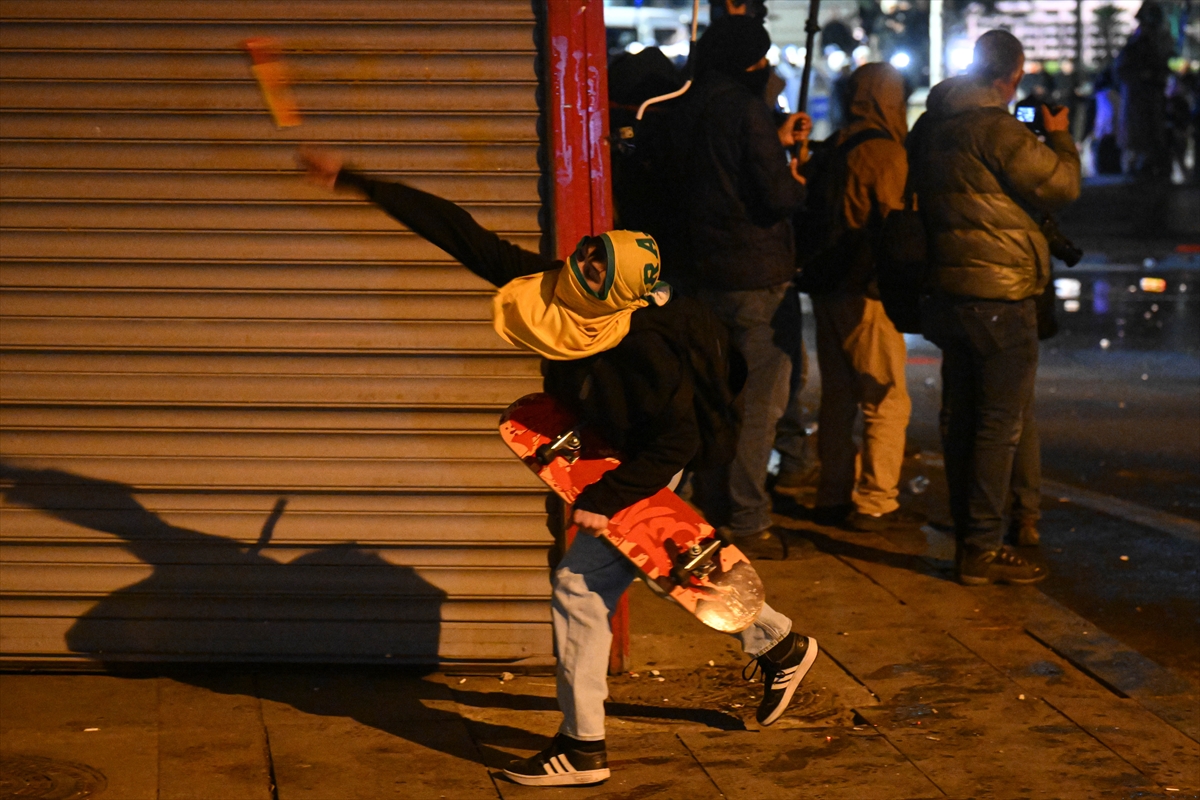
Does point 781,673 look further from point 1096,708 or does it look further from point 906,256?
point 906,256

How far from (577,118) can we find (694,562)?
4.92 ft

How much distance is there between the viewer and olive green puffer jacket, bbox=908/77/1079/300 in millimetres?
5895

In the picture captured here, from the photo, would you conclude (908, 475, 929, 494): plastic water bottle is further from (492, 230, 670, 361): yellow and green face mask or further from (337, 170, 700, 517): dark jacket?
(492, 230, 670, 361): yellow and green face mask

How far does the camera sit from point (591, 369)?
4.17 metres

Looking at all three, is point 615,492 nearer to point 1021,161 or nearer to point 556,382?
point 556,382

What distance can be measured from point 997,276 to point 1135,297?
10665mm

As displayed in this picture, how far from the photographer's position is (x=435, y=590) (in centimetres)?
514

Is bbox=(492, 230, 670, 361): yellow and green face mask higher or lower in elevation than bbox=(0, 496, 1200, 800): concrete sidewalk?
higher

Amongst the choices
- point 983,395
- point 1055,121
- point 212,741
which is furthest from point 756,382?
point 212,741

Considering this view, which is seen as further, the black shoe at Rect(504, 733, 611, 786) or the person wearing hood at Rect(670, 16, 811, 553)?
the person wearing hood at Rect(670, 16, 811, 553)

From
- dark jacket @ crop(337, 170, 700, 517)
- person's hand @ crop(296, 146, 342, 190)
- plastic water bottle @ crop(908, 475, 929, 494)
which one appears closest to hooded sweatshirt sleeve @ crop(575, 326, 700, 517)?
dark jacket @ crop(337, 170, 700, 517)

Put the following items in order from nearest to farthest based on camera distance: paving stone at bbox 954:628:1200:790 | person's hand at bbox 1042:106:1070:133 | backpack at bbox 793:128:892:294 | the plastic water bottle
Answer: paving stone at bbox 954:628:1200:790, person's hand at bbox 1042:106:1070:133, backpack at bbox 793:128:892:294, the plastic water bottle

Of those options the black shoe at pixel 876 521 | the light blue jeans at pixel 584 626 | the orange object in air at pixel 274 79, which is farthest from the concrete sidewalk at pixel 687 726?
the orange object in air at pixel 274 79

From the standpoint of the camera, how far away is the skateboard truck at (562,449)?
4242 millimetres
